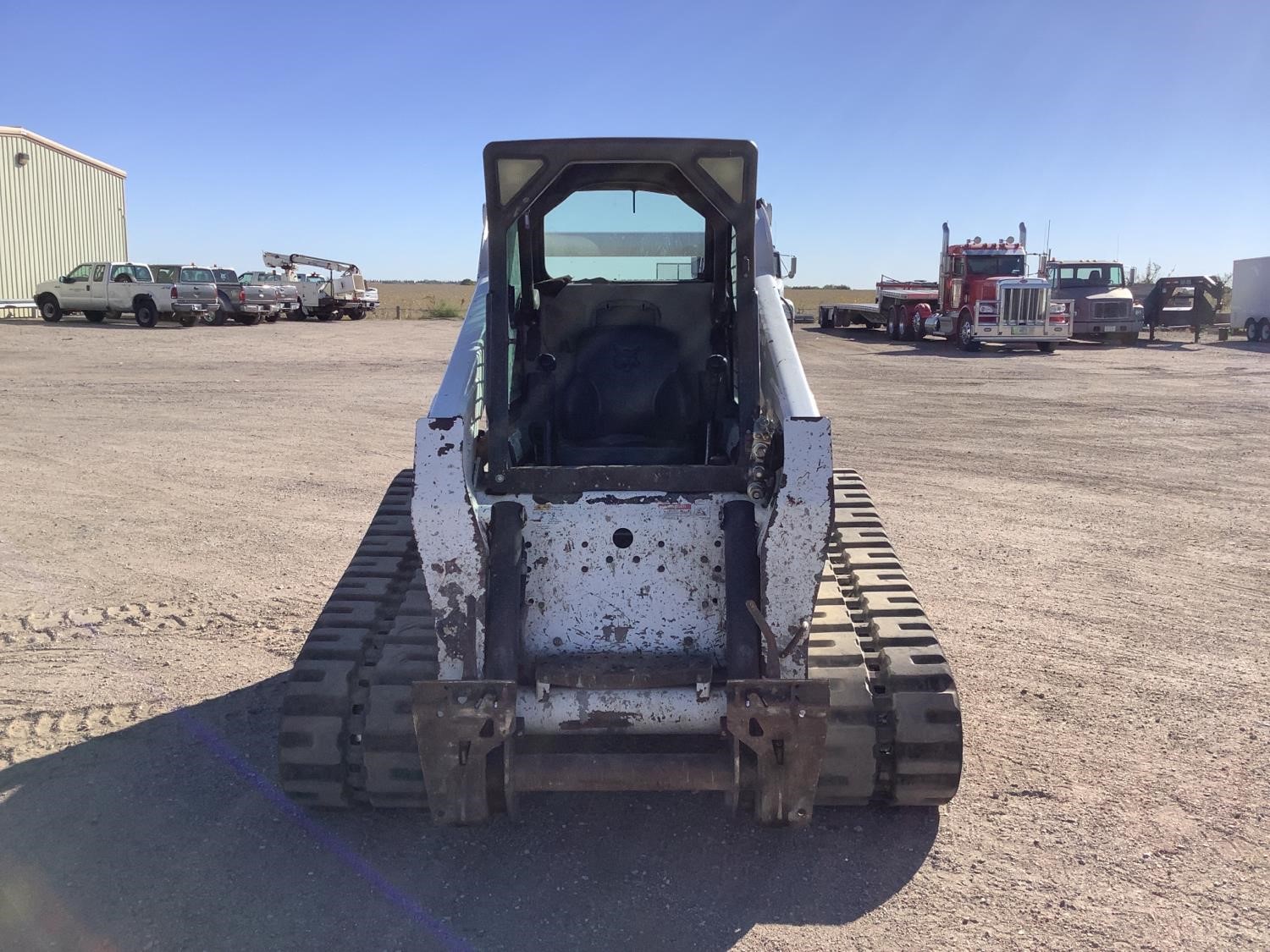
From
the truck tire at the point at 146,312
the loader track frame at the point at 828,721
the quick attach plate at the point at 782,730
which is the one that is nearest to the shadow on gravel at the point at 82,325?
the truck tire at the point at 146,312

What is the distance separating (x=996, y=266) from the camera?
96.5 ft

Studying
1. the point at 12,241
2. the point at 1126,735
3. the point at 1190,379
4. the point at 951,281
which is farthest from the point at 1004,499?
the point at 12,241

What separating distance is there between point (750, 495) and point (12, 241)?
3875cm

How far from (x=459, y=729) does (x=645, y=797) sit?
1135 millimetres

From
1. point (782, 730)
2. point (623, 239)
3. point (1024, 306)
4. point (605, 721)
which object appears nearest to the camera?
point (782, 730)

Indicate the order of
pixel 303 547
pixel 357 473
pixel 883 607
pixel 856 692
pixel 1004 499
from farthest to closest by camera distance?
pixel 357 473
pixel 1004 499
pixel 303 547
pixel 883 607
pixel 856 692

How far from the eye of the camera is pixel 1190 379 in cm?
2072

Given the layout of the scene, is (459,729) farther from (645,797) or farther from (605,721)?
(645,797)

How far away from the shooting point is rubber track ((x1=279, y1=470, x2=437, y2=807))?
3887mm

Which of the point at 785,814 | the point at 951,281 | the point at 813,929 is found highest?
the point at 951,281

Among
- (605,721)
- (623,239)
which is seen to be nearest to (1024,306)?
(623,239)

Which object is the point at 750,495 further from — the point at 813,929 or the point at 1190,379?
the point at 1190,379

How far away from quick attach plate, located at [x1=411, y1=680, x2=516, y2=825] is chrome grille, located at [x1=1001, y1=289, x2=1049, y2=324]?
27.0m

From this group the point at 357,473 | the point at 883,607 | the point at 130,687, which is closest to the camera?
the point at 883,607
